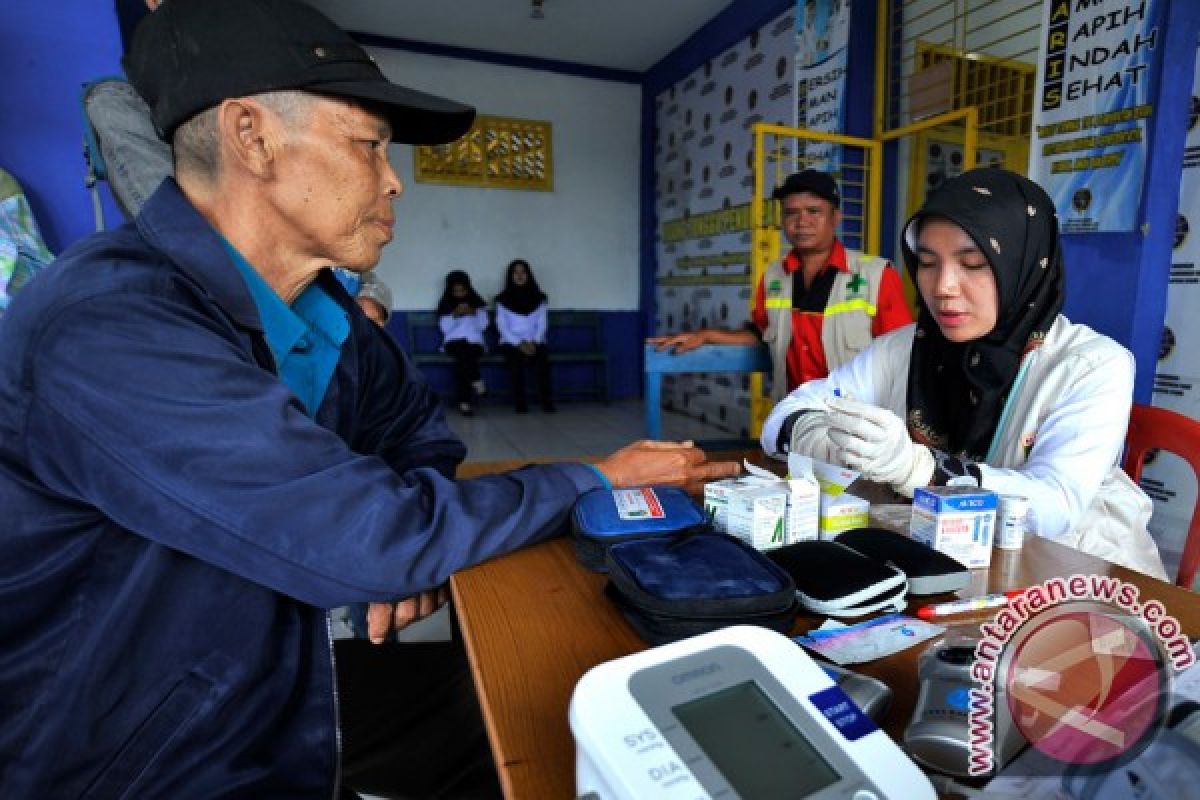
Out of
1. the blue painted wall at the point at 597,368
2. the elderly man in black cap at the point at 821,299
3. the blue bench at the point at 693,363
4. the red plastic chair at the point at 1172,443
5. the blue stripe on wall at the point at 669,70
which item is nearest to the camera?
the red plastic chair at the point at 1172,443

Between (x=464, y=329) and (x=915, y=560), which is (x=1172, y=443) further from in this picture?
(x=464, y=329)

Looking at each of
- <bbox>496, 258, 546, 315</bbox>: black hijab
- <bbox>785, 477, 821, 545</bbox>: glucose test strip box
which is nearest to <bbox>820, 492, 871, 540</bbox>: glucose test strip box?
<bbox>785, 477, 821, 545</bbox>: glucose test strip box

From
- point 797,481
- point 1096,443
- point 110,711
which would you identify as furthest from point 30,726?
point 1096,443

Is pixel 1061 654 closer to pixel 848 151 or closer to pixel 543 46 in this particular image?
pixel 848 151

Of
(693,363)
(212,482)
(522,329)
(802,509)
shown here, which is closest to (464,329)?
(522,329)

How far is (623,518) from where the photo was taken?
0.84 meters

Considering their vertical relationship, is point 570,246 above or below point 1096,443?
above

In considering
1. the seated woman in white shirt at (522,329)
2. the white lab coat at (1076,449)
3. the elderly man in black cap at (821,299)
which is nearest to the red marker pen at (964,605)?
the white lab coat at (1076,449)

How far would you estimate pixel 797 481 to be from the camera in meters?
0.88

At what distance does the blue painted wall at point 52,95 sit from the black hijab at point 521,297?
12.2 ft

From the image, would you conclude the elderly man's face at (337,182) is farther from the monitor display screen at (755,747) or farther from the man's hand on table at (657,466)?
the monitor display screen at (755,747)

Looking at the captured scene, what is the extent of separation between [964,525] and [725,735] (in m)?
0.61

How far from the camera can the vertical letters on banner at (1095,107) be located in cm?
212

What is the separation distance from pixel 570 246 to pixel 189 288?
6.21 meters
